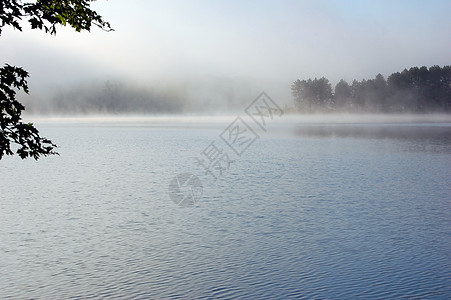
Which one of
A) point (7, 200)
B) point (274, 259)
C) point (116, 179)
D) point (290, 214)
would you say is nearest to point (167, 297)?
point (274, 259)

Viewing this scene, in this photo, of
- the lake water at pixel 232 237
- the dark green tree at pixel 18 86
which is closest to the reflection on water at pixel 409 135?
the lake water at pixel 232 237

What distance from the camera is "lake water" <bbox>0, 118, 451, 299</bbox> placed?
1770 centimetres

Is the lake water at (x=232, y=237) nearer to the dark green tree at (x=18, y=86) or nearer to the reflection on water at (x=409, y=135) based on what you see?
the dark green tree at (x=18, y=86)

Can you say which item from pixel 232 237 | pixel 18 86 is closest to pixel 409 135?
pixel 232 237

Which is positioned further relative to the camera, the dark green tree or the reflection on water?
the reflection on water

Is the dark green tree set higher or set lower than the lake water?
higher

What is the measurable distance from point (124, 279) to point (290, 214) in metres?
12.6

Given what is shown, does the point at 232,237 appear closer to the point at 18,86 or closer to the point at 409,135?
the point at 18,86

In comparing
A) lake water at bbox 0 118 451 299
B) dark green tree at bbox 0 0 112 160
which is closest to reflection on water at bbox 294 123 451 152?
lake water at bbox 0 118 451 299

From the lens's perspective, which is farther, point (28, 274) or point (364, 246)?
point (364, 246)

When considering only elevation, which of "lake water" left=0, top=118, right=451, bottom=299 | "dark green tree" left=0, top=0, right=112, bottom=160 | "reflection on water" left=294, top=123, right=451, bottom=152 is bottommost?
"reflection on water" left=294, top=123, right=451, bottom=152

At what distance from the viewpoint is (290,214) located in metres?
28.7

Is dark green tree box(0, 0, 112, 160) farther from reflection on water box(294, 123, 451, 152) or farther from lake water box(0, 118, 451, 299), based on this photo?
reflection on water box(294, 123, 451, 152)

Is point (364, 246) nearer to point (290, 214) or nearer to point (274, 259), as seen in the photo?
point (274, 259)
